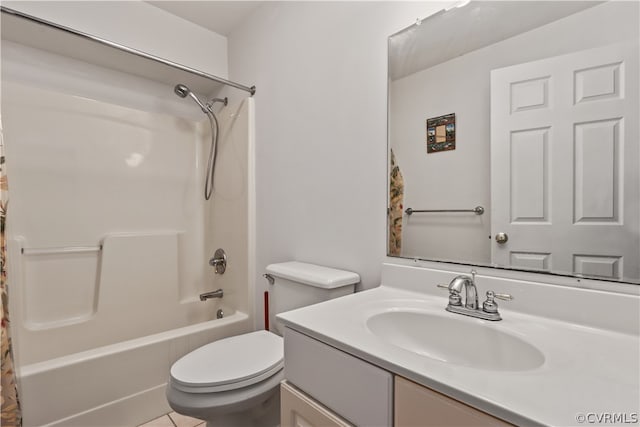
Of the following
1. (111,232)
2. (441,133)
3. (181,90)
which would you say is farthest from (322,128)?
(111,232)

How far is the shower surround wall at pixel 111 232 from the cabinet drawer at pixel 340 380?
103 cm

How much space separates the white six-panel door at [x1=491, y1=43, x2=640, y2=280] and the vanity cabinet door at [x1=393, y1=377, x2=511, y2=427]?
536 mm

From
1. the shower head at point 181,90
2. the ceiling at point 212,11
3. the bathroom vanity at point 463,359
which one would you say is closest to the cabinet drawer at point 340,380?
the bathroom vanity at point 463,359

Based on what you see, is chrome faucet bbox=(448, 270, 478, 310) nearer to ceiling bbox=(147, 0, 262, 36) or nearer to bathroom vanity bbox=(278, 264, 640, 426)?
bathroom vanity bbox=(278, 264, 640, 426)

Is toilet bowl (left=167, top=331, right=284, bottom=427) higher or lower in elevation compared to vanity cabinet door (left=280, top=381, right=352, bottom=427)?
lower

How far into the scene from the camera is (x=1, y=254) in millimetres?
1099

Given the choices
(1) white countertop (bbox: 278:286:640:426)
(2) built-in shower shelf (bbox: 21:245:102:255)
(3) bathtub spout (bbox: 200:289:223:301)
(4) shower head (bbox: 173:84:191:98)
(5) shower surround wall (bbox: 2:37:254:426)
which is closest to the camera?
(1) white countertop (bbox: 278:286:640:426)

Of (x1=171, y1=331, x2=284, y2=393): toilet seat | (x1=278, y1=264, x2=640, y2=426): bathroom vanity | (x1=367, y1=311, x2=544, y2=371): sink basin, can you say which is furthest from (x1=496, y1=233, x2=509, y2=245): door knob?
(x1=171, y1=331, x2=284, y2=393): toilet seat

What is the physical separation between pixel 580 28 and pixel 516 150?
1.08ft

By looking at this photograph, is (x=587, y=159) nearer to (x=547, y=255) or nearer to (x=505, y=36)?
(x=547, y=255)

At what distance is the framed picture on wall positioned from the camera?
1.03 metres

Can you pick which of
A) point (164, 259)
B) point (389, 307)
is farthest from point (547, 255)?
point (164, 259)

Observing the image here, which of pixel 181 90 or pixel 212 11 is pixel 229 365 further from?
pixel 212 11

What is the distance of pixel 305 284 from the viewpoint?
49.2 inches
